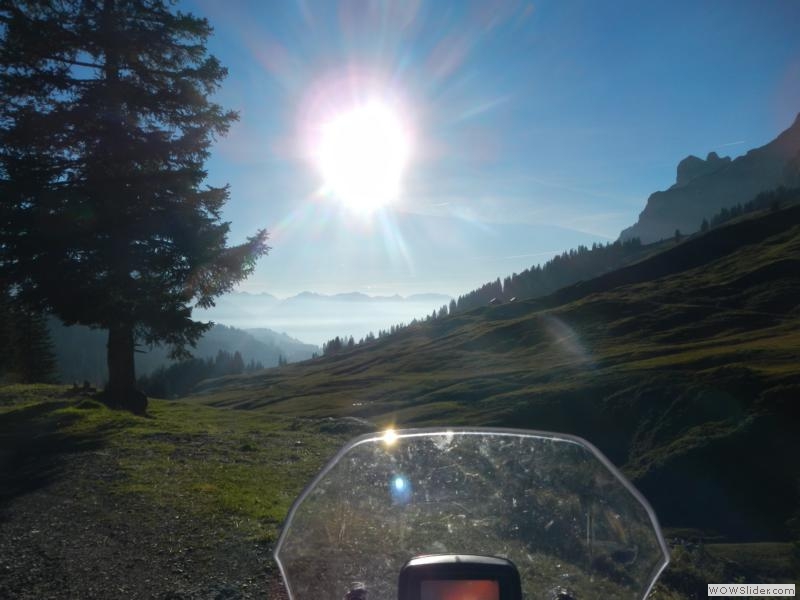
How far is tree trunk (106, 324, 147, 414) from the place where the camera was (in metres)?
20.3

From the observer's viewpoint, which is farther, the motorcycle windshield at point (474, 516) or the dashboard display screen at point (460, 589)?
the motorcycle windshield at point (474, 516)

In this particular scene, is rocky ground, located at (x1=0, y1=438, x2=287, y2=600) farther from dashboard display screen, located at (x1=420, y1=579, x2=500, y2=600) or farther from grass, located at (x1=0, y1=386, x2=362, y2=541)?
dashboard display screen, located at (x1=420, y1=579, x2=500, y2=600)

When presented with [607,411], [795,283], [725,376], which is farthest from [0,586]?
Result: [795,283]

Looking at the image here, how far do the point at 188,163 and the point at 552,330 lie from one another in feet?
313

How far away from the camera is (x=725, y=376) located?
4250 cm

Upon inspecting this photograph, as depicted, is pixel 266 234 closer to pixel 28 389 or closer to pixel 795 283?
pixel 28 389

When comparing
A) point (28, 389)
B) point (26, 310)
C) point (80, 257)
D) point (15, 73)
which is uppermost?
point (15, 73)

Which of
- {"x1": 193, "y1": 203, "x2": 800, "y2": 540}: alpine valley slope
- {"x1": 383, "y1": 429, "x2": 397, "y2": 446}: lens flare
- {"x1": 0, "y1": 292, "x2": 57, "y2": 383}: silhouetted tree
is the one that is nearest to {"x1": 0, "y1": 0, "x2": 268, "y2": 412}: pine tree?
{"x1": 383, "y1": 429, "x2": 397, "y2": 446}: lens flare

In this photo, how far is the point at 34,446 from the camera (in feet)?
42.4

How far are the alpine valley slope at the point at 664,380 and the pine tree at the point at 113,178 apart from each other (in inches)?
1032

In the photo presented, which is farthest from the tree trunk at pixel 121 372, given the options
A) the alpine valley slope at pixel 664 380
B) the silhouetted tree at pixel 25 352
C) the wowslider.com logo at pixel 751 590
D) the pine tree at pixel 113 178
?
the silhouetted tree at pixel 25 352

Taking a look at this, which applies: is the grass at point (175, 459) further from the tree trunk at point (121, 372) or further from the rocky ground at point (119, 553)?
the tree trunk at point (121, 372)

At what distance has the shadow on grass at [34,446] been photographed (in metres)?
9.77

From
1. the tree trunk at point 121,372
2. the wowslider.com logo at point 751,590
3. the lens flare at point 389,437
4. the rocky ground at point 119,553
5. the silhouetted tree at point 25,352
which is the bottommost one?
the wowslider.com logo at point 751,590
